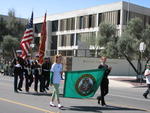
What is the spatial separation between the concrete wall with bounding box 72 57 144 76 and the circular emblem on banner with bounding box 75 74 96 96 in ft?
88.2

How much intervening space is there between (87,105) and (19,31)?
4668cm

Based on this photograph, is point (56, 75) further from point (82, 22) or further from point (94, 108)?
point (82, 22)

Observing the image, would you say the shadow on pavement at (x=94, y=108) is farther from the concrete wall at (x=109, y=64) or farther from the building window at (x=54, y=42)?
the building window at (x=54, y=42)

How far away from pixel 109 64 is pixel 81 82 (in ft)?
98.3

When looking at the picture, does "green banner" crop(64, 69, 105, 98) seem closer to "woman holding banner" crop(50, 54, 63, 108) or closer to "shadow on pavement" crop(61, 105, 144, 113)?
"woman holding banner" crop(50, 54, 63, 108)

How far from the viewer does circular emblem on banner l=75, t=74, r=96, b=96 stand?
11.5m

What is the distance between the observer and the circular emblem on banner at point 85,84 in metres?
11.5

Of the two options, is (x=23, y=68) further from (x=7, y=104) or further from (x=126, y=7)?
(x=126, y=7)

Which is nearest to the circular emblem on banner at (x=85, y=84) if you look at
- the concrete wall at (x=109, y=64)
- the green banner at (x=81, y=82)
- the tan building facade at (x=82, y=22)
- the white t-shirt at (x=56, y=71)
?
the green banner at (x=81, y=82)

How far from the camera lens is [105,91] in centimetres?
1159

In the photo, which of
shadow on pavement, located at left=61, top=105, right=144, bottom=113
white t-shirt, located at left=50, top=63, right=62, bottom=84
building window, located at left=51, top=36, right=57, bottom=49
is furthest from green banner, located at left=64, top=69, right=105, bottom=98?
building window, located at left=51, top=36, right=57, bottom=49

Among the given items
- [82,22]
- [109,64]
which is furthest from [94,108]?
[82,22]

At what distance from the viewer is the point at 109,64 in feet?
135

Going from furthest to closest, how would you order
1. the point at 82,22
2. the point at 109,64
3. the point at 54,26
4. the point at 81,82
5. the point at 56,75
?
the point at 54,26 → the point at 82,22 → the point at 109,64 → the point at 81,82 → the point at 56,75
